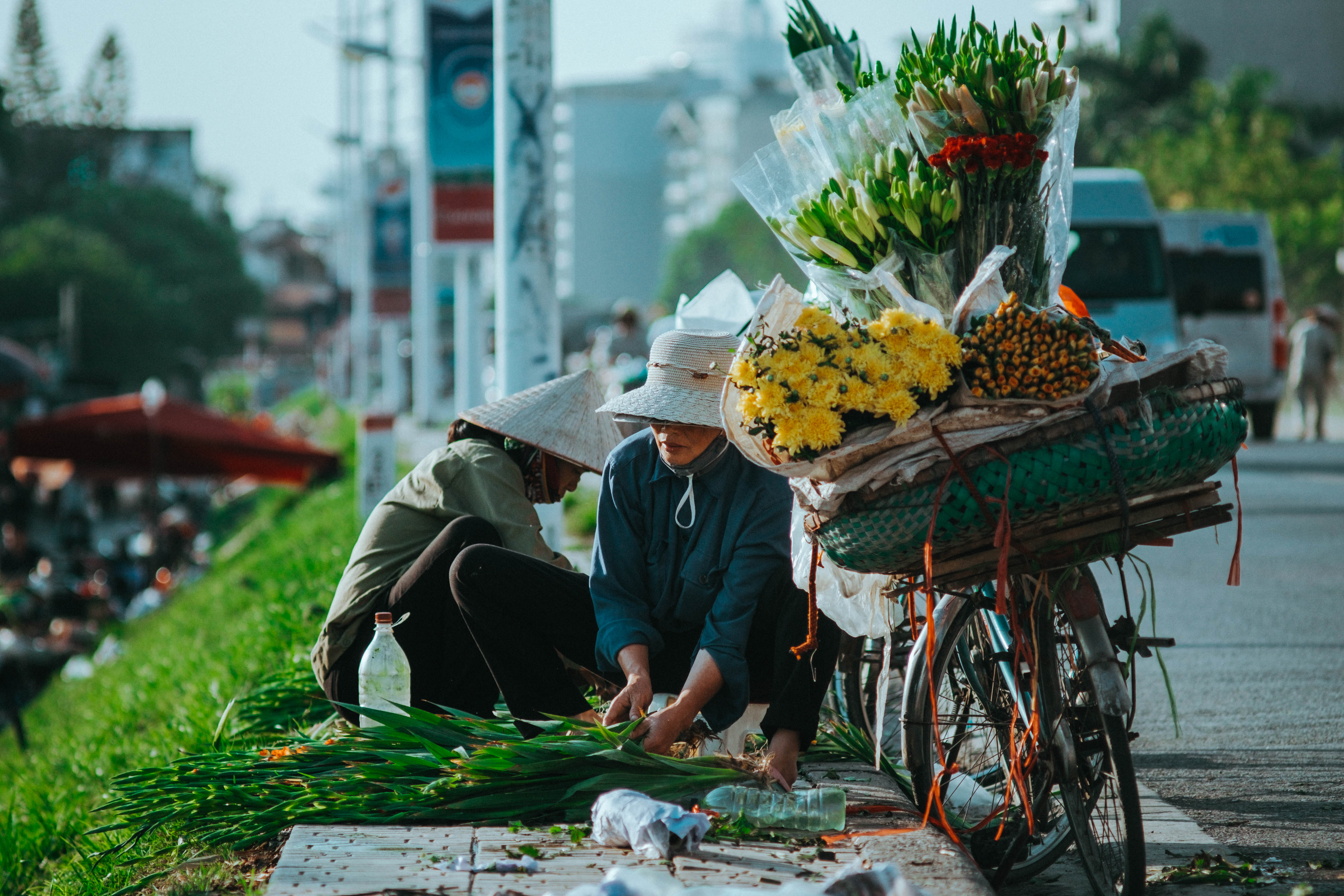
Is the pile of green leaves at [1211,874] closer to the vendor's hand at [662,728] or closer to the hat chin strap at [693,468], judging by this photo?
the vendor's hand at [662,728]

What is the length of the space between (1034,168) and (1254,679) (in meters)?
3.08

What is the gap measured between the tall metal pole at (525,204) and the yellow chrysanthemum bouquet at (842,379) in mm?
3191

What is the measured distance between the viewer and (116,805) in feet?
11.1

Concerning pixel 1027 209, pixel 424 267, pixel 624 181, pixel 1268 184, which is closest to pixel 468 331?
pixel 424 267

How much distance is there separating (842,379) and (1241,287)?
14.2 m

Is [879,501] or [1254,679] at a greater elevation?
[879,501]

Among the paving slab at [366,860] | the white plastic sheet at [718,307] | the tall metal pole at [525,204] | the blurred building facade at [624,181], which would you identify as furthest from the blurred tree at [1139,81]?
the blurred building facade at [624,181]

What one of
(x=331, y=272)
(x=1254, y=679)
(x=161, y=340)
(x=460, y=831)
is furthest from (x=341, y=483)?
(x=331, y=272)

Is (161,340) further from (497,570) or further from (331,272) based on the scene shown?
(497,570)

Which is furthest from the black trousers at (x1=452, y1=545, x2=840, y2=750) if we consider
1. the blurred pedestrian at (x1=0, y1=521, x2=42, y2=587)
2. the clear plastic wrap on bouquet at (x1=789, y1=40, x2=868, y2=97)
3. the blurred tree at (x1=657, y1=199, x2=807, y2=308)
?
the blurred tree at (x1=657, y1=199, x2=807, y2=308)

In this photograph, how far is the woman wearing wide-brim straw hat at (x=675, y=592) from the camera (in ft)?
10.8

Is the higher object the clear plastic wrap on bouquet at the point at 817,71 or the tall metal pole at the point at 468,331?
the clear plastic wrap on bouquet at the point at 817,71

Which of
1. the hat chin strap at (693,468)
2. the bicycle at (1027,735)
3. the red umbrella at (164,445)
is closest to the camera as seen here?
the bicycle at (1027,735)

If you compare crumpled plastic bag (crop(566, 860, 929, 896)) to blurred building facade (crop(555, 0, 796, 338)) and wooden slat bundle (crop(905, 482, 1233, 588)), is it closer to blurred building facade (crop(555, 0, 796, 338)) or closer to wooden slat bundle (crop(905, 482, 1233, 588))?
wooden slat bundle (crop(905, 482, 1233, 588))
